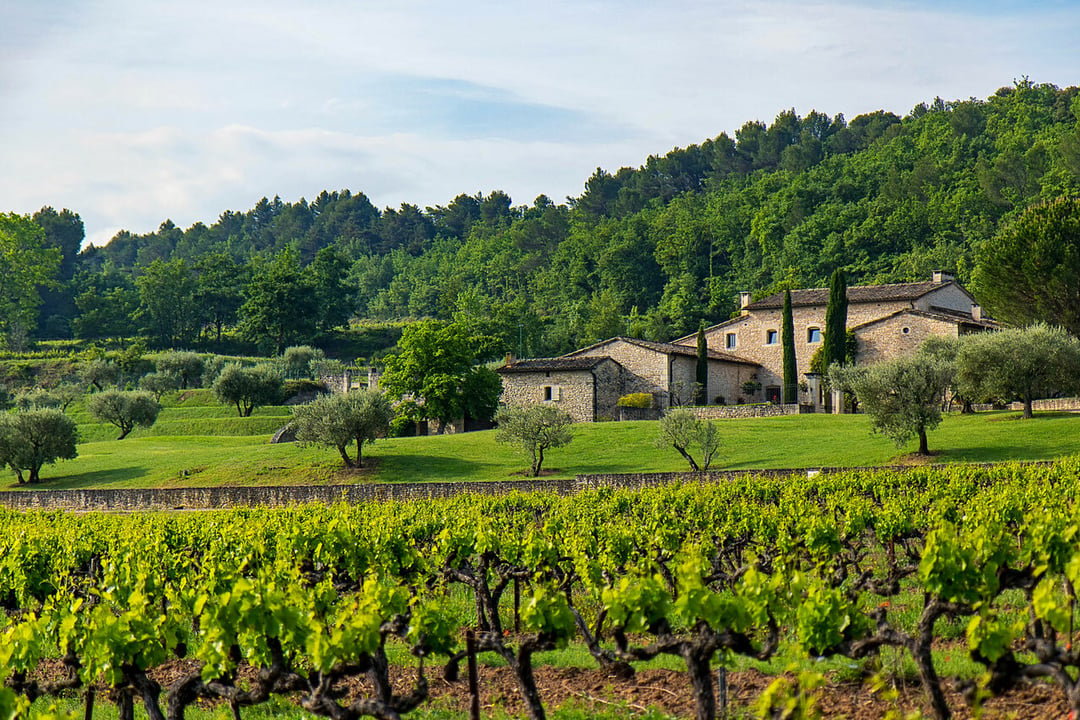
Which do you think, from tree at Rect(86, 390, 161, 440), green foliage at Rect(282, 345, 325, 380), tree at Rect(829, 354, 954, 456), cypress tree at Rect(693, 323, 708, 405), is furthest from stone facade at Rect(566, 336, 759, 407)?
green foliage at Rect(282, 345, 325, 380)

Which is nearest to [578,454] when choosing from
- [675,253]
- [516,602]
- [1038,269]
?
[1038,269]

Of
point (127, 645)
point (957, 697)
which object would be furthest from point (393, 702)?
point (957, 697)

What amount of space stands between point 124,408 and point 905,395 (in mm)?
42929

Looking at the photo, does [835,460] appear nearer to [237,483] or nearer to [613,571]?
[237,483]

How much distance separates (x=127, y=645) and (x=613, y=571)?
661cm

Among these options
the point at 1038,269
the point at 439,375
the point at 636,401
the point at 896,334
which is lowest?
the point at 636,401

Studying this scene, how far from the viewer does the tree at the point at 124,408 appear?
6006cm

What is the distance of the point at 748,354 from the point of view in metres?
68.9

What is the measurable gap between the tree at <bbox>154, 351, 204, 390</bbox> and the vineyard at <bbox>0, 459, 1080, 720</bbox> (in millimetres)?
65562

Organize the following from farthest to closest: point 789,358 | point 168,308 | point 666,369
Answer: point 168,308 < point 789,358 < point 666,369

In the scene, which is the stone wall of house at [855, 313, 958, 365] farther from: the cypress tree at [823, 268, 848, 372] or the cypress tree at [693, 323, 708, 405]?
the cypress tree at [693, 323, 708, 405]

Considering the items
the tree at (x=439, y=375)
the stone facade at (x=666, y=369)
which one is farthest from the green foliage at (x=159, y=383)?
the stone facade at (x=666, y=369)

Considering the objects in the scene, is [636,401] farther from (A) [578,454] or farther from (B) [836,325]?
(A) [578,454]

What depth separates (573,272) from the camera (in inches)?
A: 4606
